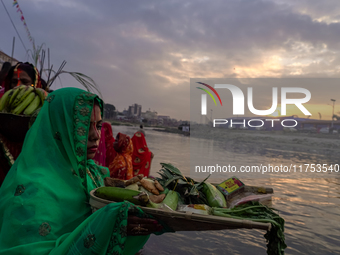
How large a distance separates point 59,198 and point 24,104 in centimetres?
164

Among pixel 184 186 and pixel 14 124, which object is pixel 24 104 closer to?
pixel 14 124

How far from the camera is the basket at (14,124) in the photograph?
107 inches

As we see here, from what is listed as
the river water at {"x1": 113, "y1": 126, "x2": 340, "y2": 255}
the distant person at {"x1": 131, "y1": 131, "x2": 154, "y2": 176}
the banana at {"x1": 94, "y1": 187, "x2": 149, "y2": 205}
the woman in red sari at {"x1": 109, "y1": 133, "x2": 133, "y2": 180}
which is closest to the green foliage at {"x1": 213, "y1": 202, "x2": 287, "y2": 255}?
the banana at {"x1": 94, "y1": 187, "x2": 149, "y2": 205}

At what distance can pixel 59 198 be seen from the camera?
153cm

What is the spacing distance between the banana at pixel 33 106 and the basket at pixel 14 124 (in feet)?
0.26

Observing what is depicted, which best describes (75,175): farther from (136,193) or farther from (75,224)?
(136,193)

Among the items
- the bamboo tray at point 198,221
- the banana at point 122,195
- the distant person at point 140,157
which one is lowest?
the distant person at point 140,157

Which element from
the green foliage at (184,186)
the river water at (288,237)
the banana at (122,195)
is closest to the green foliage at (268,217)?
the green foliage at (184,186)

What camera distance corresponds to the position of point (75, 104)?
167 centimetres

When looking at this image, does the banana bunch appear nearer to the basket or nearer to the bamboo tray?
the basket

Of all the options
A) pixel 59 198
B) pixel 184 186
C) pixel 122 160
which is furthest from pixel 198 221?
pixel 122 160

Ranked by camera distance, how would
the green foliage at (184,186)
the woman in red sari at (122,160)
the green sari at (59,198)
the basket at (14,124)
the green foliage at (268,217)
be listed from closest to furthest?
1. the green sari at (59,198)
2. the green foliage at (268,217)
3. the green foliage at (184,186)
4. the basket at (14,124)
5. the woman in red sari at (122,160)

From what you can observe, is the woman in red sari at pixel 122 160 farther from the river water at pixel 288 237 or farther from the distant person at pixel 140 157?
the river water at pixel 288 237

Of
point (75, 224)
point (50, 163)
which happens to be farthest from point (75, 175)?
point (75, 224)
